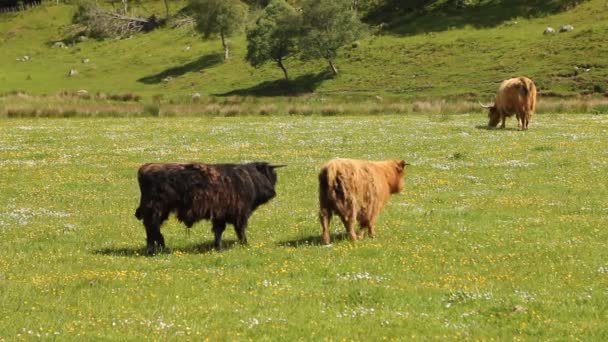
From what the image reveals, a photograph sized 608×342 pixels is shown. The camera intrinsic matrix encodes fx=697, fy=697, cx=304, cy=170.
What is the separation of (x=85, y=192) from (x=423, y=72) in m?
56.9

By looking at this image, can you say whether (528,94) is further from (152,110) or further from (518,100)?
(152,110)

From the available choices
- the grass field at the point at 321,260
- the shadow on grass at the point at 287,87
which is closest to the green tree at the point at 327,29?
the shadow on grass at the point at 287,87

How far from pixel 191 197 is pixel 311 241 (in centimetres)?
285

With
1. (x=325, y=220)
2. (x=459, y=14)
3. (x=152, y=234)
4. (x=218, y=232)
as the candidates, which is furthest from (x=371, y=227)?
(x=459, y=14)

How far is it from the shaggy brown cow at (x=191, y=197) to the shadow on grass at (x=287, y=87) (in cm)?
6142

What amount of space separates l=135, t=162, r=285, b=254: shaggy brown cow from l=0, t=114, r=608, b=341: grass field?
674mm

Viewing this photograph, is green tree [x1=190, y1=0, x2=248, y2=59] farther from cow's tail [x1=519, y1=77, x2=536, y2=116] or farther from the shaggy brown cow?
the shaggy brown cow

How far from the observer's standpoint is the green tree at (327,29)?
80875 millimetres

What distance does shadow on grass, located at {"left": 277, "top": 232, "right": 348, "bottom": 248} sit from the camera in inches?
581

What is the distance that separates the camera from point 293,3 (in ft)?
366

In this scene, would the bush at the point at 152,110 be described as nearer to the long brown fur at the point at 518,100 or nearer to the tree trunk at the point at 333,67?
the long brown fur at the point at 518,100

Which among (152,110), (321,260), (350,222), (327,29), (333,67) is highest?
(327,29)

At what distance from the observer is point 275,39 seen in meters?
83.1

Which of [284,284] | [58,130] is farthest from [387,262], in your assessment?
[58,130]
